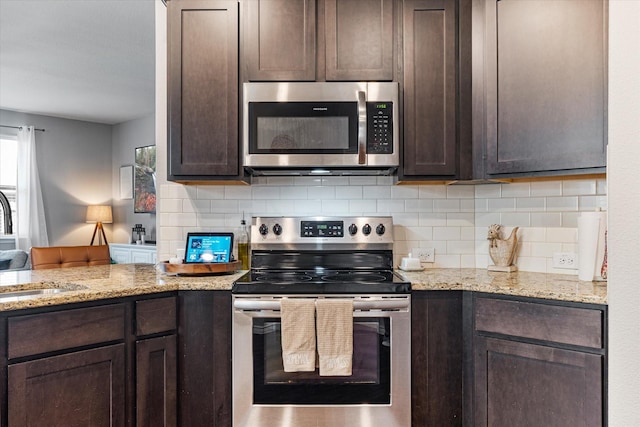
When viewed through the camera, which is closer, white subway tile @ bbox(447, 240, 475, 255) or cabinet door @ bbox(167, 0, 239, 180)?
cabinet door @ bbox(167, 0, 239, 180)

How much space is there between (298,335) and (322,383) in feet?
0.84

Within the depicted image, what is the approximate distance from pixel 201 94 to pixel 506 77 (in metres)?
1.50

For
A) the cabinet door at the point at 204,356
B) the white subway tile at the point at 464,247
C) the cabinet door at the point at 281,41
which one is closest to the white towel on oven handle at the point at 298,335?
the cabinet door at the point at 204,356

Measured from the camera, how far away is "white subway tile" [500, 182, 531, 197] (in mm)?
2328

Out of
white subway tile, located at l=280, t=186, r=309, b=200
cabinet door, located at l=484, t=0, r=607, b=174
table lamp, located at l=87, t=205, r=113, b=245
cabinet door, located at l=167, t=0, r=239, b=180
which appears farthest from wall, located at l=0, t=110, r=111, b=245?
cabinet door, located at l=484, t=0, r=607, b=174

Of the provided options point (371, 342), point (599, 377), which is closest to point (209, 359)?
point (371, 342)

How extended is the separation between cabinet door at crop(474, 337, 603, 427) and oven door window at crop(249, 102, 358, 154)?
1.14 m

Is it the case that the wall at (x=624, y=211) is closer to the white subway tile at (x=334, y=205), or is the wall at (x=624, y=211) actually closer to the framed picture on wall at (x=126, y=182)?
the white subway tile at (x=334, y=205)

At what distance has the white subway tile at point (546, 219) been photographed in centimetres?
223

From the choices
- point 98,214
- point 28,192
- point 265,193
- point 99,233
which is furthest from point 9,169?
point 265,193

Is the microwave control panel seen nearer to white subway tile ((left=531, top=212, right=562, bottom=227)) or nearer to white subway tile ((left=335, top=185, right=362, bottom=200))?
white subway tile ((left=335, top=185, right=362, bottom=200))

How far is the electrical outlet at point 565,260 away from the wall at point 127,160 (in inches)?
A: 196

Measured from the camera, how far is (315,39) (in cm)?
225

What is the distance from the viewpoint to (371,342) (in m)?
1.95
